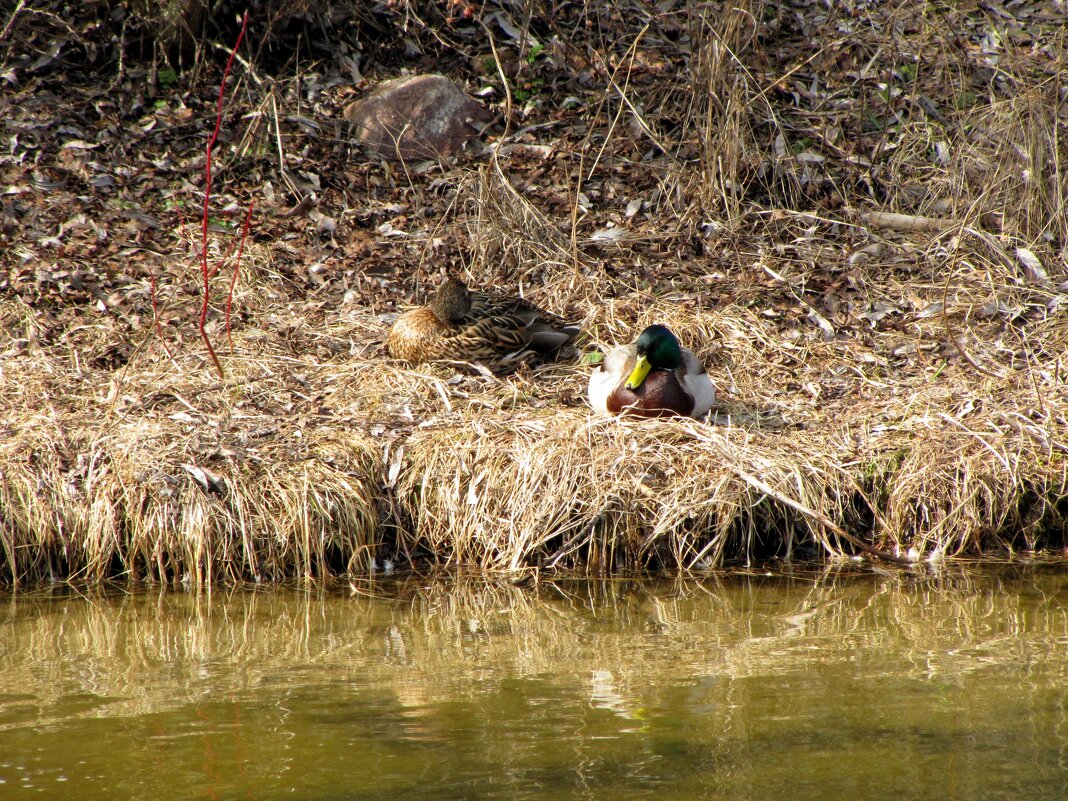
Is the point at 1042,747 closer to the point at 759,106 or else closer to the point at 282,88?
the point at 759,106

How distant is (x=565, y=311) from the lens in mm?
6730

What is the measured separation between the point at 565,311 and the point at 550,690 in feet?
11.3

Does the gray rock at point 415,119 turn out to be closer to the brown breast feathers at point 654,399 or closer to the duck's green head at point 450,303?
the duck's green head at point 450,303

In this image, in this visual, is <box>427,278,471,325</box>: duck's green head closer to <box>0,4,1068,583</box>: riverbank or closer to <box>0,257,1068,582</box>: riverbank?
<box>0,4,1068,583</box>: riverbank

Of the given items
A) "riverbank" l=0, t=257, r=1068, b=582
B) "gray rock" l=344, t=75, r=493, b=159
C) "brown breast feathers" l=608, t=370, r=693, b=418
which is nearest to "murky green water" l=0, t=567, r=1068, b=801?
"riverbank" l=0, t=257, r=1068, b=582

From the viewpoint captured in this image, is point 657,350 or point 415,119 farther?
point 415,119

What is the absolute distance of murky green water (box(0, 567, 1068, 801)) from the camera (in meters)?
2.96

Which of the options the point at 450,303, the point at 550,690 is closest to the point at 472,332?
the point at 450,303

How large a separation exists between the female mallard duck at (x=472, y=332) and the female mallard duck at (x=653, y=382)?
0.63 metres

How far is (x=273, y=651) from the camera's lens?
4.07 meters

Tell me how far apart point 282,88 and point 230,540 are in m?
4.69

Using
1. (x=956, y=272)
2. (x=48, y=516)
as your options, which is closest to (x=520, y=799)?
(x=48, y=516)

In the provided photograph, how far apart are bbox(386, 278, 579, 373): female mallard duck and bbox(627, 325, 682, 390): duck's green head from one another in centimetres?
82

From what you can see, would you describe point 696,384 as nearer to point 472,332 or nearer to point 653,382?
point 653,382
